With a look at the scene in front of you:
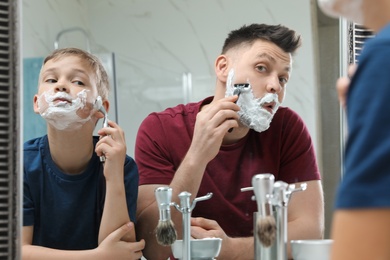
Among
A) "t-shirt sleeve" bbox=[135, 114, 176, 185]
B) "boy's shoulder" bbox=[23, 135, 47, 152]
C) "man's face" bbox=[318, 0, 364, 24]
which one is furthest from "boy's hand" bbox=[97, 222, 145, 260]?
"man's face" bbox=[318, 0, 364, 24]

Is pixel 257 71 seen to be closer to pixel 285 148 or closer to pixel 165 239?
pixel 285 148

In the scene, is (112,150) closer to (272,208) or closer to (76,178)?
(76,178)

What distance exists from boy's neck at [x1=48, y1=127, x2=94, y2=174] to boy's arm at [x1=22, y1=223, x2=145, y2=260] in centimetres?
12

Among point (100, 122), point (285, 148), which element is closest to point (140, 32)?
point (100, 122)

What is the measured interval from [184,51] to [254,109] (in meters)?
0.22

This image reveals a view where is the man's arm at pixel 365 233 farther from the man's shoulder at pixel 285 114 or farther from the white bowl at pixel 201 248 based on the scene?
the man's shoulder at pixel 285 114

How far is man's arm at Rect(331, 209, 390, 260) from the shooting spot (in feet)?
1.41

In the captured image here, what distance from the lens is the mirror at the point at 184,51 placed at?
3.83ft

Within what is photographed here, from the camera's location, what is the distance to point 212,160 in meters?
1.15

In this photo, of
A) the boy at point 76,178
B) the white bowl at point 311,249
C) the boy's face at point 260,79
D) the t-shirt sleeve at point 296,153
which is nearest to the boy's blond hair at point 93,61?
the boy at point 76,178

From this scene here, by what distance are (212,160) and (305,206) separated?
18cm

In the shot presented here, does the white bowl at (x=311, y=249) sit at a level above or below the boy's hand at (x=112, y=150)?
below

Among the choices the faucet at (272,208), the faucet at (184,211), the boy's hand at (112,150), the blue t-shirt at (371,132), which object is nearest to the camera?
A: the blue t-shirt at (371,132)

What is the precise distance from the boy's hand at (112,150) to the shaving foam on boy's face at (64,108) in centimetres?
4
